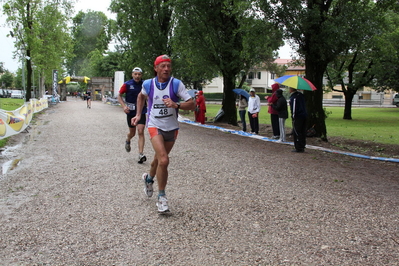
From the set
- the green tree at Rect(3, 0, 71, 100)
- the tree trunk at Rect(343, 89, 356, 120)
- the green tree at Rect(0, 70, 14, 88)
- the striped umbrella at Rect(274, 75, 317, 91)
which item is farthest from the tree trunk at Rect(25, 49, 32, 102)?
the green tree at Rect(0, 70, 14, 88)

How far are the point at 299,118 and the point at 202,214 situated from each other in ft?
21.9

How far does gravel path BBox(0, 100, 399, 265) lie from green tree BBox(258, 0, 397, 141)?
484 cm

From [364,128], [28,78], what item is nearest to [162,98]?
[364,128]

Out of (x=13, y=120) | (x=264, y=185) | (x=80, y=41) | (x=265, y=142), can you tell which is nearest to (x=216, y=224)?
(x=264, y=185)

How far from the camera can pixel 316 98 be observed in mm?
13930

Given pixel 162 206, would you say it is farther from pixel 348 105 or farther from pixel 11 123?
pixel 348 105

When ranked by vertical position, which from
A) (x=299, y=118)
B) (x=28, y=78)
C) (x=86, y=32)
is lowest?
(x=299, y=118)

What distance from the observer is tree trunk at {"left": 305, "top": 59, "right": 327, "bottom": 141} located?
45.3ft

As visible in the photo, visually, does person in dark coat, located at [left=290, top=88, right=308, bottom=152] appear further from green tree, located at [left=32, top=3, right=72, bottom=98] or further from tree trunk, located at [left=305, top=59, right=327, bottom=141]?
green tree, located at [left=32, top=3, right=72, bottom=98]

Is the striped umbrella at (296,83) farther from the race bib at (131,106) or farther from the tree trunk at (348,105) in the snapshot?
the tree trunk at (348,105)

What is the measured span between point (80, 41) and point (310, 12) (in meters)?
90.1

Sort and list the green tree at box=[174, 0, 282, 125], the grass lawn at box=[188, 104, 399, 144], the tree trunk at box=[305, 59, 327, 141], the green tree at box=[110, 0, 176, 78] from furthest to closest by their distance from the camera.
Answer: the green tree at box=[110, 0, 176, 78] < the green tree at box=[174, 0, 282, 125] < the grass lawn at box=[188, 104, 399, 144] < the tree trunk at box=[305, 59, 327, 141]

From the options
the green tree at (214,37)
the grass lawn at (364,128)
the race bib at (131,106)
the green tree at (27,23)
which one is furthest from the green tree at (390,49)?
the green tree at (27,23)

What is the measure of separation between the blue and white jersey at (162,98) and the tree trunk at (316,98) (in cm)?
969
